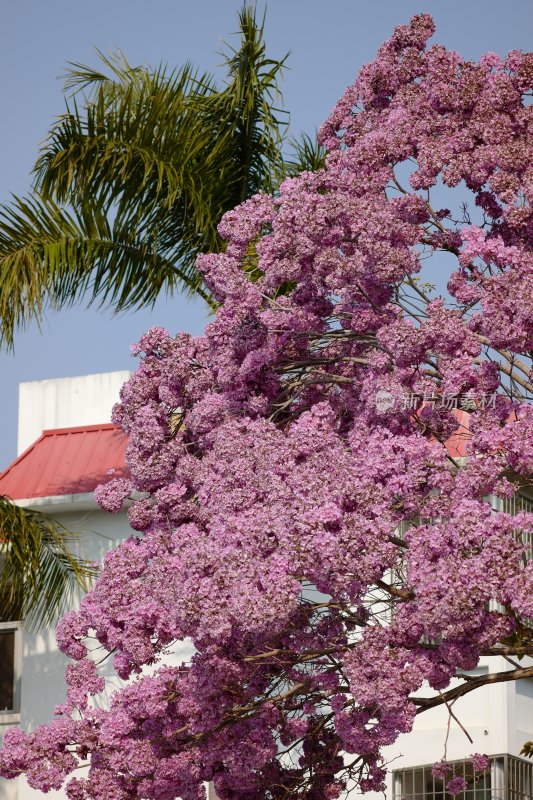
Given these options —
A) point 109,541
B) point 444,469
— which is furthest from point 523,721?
point 444,469

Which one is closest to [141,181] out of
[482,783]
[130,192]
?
[130,192]

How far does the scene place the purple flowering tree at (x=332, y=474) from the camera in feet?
31.9

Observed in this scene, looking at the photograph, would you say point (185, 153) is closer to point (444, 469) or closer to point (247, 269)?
point (247, 269)

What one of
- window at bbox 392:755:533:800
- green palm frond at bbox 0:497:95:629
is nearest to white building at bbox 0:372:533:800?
window at bbox 392:755:533:800

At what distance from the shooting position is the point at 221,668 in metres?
10.8

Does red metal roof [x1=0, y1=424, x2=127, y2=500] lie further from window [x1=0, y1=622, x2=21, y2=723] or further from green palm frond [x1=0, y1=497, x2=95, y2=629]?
window [x1=0, y1=622, x2=21, y2=723]

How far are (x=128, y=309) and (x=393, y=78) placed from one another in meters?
5.29

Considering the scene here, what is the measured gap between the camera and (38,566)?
54.9 feet

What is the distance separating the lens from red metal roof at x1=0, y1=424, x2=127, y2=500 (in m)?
19.7

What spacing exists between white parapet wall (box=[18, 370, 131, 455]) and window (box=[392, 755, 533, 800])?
653 cm

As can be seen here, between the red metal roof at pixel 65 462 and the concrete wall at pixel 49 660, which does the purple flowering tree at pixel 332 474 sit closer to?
the concrete wall at pixel 49 660

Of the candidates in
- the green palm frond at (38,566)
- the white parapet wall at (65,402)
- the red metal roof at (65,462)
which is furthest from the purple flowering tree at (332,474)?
the white parapet wall at (65,402)

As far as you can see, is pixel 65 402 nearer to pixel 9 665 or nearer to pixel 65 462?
pixel 65 462

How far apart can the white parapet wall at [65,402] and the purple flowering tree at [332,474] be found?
855 cm
